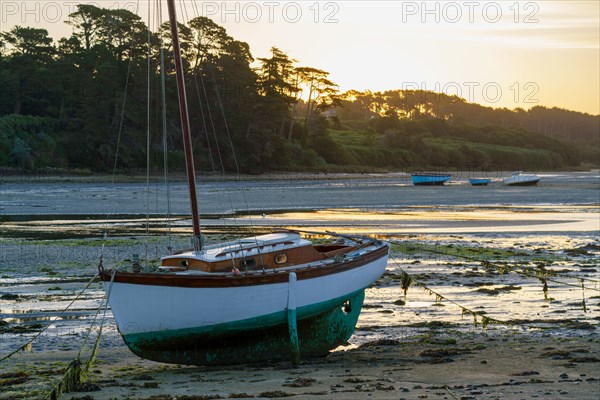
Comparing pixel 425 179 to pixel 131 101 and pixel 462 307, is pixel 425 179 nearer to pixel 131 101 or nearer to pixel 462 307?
pixel 131 101

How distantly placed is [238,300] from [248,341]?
1.00 m

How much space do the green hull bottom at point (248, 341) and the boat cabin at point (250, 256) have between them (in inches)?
39.4

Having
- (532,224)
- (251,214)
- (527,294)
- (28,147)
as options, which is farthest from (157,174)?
(527,294)

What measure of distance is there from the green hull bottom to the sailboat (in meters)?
0.02

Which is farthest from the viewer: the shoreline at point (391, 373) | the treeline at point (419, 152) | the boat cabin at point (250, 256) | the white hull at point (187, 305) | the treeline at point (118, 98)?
the treeline at point (419, 152)

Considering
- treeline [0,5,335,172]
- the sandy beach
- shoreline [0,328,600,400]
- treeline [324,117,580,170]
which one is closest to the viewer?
shoreline [0,328,600,400]

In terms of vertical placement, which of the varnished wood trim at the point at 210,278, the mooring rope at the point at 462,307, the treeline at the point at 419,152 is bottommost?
the mooring rope at the point at 462,307

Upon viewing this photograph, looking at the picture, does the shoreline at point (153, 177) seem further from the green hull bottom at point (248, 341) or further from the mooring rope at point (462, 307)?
the green hull bottom at point (248, 341)

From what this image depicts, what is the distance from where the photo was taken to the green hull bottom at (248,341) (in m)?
13.2

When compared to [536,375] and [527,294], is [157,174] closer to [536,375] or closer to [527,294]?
[527,294]

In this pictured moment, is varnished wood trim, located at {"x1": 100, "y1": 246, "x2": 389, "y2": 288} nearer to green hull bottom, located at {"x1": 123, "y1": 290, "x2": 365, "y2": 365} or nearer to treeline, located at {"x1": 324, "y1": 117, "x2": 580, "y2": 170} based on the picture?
green hull bottom, located at {"x1": 123, "y1": 290, "x2": 365, "y2": 365}

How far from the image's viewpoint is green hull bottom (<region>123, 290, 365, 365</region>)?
13242 mm

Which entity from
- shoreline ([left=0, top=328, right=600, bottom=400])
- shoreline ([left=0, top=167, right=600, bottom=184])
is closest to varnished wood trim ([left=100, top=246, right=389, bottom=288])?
shoreline ([left=0, top=328, right=600, bottom=400])

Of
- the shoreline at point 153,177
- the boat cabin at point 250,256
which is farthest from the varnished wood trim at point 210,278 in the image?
the shoreline at point 153,177
